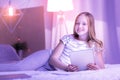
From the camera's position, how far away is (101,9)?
Result: 2.97 metres

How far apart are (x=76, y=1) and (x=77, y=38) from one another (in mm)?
1325

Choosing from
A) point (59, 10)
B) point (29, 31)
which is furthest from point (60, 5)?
point (29, 31)

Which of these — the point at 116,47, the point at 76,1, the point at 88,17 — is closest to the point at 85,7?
the point at 76,1

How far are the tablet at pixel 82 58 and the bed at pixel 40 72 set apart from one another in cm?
12

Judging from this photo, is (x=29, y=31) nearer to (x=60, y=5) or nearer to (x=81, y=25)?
(x=60, y=5)

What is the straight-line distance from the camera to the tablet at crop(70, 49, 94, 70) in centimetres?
161

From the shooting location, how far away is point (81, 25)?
1.93m

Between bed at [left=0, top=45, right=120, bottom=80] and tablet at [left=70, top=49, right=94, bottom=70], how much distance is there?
0.38ft

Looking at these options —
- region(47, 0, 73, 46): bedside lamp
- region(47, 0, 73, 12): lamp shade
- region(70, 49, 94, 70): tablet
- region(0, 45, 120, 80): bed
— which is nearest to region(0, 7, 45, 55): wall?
region(47, 0, 73, 46): bedside lamp

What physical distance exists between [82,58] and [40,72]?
0.28m

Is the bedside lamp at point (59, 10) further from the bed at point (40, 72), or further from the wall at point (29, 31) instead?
the bed at point (40, 72)

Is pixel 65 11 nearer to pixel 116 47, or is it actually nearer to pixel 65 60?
pixel 116 47

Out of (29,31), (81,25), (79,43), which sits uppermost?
(81,25)

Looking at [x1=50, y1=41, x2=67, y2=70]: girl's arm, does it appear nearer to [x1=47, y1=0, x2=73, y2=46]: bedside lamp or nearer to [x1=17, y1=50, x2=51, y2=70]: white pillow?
[x1=17, y1=50, x2=51, y2=70]: white pillow
